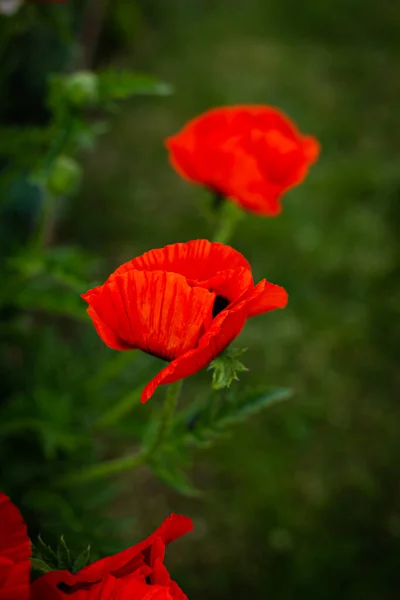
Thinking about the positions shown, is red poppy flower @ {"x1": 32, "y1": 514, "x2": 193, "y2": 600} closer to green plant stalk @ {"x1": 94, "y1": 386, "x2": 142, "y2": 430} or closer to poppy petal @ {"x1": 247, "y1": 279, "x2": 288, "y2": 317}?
poppy petal @ {"x1": 247, "y1": 279, "x2": 288, "y2": 317}

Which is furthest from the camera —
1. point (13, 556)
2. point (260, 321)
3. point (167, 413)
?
point (260, 321)

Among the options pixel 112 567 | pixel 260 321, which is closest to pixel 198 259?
pixel 112 567

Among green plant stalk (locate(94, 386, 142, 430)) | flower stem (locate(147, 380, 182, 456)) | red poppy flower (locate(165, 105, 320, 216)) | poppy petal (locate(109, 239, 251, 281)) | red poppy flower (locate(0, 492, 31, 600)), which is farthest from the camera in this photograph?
green plant stalk (locate(94, 386, 142, 430))

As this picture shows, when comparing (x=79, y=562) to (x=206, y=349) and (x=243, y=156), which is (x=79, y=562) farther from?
(x=243, y=156)

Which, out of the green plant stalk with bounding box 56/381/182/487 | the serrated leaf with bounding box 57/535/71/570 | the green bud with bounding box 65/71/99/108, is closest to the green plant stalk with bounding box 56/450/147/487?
the green plant stalk with bounding box 56/381/182/487

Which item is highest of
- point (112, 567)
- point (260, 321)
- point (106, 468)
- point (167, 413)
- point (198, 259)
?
point (198, 259)

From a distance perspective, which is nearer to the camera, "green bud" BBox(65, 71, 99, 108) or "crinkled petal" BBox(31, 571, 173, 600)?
"crinkled petal" BBox(31, 571, 173, 600)

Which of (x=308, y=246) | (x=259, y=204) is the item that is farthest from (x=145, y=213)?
(x=259, y=204)
